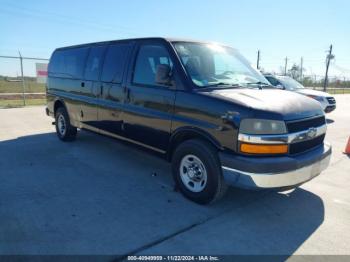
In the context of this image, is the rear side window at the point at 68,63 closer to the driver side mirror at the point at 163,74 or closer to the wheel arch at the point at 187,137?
the driver side mirror at the point at 163,74

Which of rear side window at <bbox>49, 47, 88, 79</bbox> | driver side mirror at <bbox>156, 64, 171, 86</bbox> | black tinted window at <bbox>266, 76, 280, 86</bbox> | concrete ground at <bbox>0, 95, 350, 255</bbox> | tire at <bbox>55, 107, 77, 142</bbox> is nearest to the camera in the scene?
concrete ground at <bbox>0, 95, 350, 255</bbox>

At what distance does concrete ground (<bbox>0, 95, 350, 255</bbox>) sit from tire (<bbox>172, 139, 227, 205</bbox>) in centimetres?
16

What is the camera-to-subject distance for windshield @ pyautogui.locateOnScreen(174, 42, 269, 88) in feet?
13.5

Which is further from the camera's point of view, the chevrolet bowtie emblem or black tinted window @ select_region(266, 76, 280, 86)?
black tinted window @ select_region(266, 76, 280, 86)

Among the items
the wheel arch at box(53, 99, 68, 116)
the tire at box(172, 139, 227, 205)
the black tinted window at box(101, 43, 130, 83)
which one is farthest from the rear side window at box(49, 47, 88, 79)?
the tire at box(172, 139, 227, 205)

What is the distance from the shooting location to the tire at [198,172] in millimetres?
3682

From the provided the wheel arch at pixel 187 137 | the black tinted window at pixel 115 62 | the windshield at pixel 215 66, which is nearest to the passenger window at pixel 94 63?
the black tinted window at pixel 115 62

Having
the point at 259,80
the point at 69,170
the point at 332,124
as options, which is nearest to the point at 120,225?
the point at 69,170

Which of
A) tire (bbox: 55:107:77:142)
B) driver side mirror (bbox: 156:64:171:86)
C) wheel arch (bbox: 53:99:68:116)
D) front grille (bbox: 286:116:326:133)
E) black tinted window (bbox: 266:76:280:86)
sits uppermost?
driver side mirror (bbox: 156:64:171:86)

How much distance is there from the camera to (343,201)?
4281 millimetres

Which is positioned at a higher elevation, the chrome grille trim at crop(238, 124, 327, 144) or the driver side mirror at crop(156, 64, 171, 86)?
the driver side mirror at crop(156, 64, 171, 86)

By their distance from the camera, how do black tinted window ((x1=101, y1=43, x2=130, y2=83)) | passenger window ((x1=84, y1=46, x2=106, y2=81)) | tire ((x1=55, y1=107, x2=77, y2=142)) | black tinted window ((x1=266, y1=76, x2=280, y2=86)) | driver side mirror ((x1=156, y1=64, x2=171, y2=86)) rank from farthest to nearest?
black tinted window ((x1=266, y1=76, x2=280, y2=86)) < tire ((x1=55, y1=107, x2=77, y2=142)) < passenger window ((x1=84, y1=46, x2=106, y2=81)) < black tinted window ((x1=101, y1=43, x2=130, y2=83)) < driver side mirror ((x1=156, y1=64, x2=171, y2=86))

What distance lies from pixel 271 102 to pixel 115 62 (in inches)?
110

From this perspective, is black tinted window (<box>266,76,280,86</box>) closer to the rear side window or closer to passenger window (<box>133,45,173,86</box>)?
the rear side window
